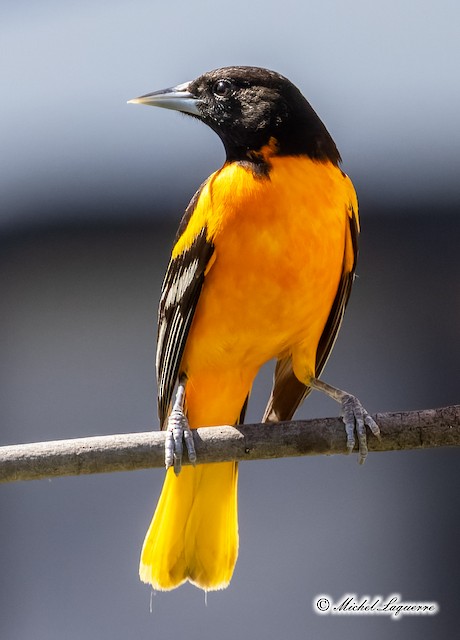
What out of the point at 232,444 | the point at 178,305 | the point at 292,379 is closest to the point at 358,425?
the point at 232,444

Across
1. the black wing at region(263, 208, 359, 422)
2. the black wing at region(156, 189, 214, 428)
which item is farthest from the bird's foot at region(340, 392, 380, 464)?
the black wing at region(156, 189, 214, 428)

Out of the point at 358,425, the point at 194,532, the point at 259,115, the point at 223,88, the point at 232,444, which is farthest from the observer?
the point at 194,532

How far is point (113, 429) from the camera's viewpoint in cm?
842

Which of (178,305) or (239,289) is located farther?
(178,305)

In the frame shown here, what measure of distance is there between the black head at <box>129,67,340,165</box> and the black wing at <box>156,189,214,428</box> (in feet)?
1.05

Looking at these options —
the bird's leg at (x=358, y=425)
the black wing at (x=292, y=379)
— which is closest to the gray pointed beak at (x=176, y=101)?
the black wing at (x=292, y=379)

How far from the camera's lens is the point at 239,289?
4.83 meters

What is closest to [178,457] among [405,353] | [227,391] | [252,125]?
[227,391]

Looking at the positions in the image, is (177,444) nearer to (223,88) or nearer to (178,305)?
(178,305)

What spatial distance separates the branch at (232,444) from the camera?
427 cm

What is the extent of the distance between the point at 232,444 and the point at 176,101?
1.68m

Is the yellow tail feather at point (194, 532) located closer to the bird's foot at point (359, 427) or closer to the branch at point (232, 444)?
the branch at point (232, 444)

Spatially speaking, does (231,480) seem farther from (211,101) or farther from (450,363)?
(450,363)

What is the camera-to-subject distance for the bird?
4.77m
